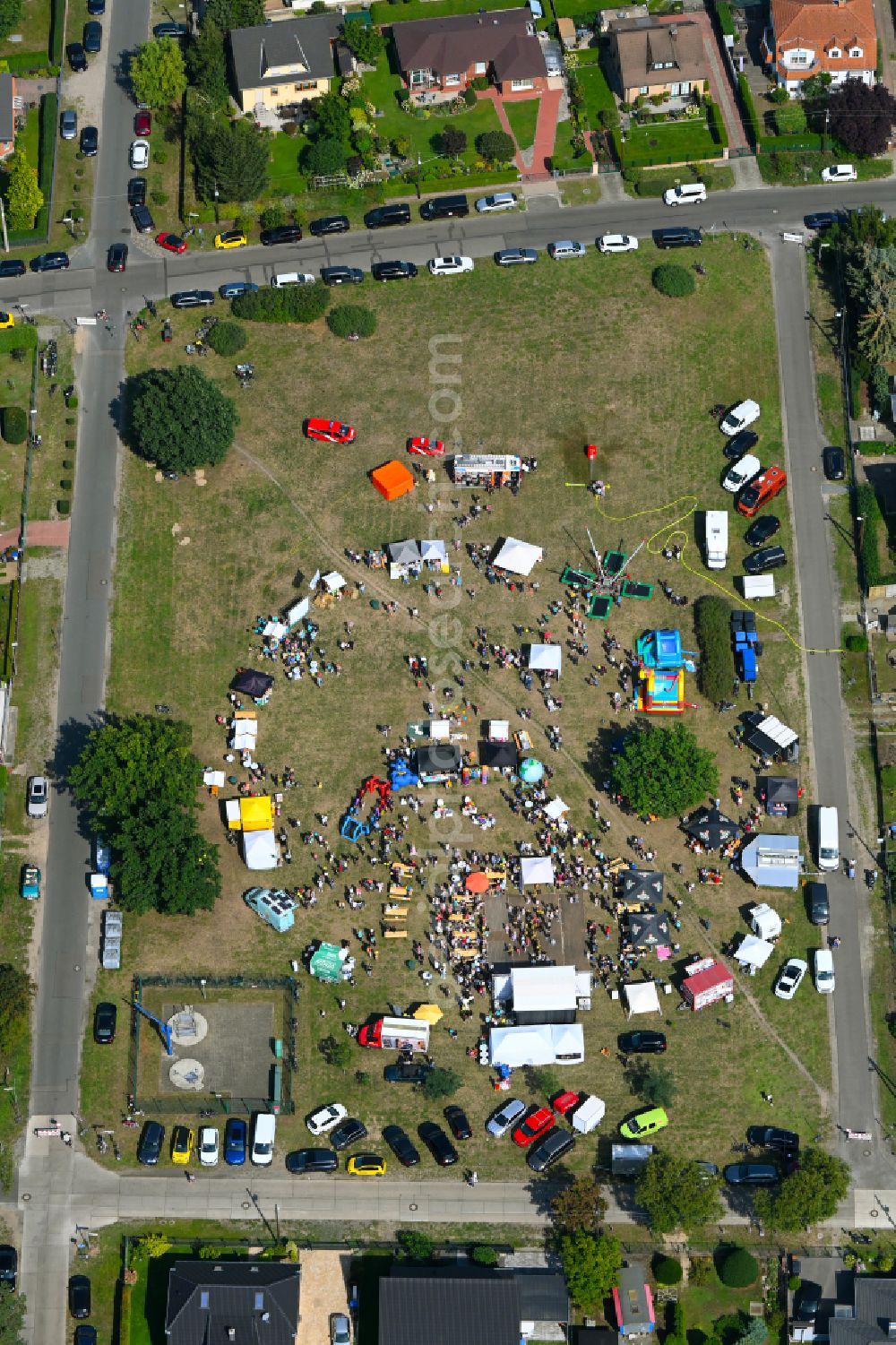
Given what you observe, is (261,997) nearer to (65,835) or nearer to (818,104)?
(65,835)

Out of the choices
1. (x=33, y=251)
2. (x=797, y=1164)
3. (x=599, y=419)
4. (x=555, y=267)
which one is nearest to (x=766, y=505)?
(x=599, y=419)

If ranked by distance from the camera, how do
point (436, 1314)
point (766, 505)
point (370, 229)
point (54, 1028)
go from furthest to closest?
point (370, 229)
point (766, 505)
point (54, 1028)
point (436, 1314)

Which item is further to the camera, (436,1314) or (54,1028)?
(54,1028)

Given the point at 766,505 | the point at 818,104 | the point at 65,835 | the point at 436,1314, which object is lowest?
the point at 436,1314

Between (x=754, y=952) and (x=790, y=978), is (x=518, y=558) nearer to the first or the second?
(x=754, y=952)

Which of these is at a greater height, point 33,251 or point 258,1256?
point 33,251

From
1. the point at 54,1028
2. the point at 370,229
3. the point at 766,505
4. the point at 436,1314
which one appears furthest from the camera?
the point at 370,229

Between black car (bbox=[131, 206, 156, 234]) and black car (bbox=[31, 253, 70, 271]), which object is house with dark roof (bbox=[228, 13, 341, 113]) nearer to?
black car (bbox=[131, 206, 156, 234])

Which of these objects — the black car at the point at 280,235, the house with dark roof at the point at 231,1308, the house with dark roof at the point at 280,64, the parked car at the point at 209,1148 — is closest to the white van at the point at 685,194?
the black car at the point at 280,235
